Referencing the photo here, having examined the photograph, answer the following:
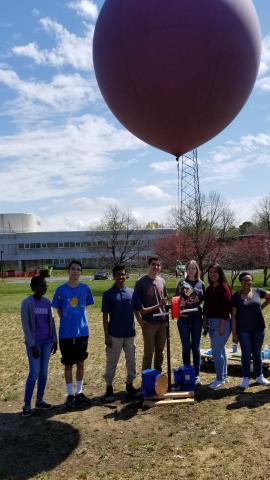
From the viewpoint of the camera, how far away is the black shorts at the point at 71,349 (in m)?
6.07

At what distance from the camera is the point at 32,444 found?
506 centimetres

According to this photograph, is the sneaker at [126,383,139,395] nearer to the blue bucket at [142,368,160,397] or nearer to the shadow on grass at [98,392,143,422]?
the shadow on grass at [98,392,143,422]

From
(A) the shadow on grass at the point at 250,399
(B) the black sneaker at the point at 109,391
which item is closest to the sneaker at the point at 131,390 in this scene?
(B) the black sneaker at the point at 109,391

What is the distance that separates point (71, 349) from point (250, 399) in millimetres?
2439

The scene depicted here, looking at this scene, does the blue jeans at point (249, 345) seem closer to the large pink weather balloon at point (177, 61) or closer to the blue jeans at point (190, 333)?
the blue jeans at point (190, 333)

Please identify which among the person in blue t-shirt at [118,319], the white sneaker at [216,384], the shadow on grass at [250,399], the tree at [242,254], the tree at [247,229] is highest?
the tree at [247,229]

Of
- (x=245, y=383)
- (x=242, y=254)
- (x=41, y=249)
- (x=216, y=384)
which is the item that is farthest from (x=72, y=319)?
(x=41, y=249)

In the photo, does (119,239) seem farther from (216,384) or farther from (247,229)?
(216,384)

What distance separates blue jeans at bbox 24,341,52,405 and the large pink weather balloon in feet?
10.3

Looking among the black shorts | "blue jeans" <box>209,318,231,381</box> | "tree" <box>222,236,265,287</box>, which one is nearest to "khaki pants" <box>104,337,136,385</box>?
the black shorts

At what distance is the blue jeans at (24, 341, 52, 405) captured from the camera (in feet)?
19.6

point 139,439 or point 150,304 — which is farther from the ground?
point 150,304

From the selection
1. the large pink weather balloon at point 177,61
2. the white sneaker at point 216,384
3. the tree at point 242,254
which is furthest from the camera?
the tree at point 242,254

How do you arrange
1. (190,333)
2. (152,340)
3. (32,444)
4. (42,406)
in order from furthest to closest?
(190,333)
(152,340)
(42,406)
(32,444)
